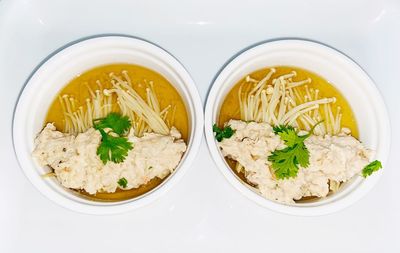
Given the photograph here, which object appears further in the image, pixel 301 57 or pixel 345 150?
pixel 301 57

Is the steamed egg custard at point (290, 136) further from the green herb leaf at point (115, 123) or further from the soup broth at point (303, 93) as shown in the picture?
the green herb leaf at point (115, 123)

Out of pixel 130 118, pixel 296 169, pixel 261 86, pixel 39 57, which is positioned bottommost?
pixel 296 169

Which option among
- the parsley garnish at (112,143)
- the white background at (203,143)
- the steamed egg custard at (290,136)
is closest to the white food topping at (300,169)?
the steamed egg custard at (290,136)

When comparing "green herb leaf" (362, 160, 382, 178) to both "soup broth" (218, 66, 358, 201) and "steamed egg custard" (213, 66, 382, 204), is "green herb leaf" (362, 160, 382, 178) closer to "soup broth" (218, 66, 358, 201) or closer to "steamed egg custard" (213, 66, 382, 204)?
"steamed egg custard" (213, 66, 382, 204)

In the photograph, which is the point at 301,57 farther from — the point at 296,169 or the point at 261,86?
the point at 296,169

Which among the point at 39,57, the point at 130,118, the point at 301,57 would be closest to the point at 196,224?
the point at 130,118

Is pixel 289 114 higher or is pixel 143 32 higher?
pixel 143 32

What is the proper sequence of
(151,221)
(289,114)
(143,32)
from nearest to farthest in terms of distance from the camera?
(151,221) → (289,114) → (143,32)


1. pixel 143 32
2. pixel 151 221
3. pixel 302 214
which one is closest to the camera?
pixel 302 214
